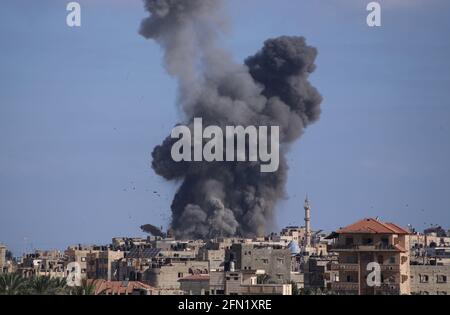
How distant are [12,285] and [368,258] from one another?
25.8 meters

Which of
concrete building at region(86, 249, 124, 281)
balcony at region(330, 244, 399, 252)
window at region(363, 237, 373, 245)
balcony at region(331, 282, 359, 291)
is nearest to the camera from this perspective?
balcony at region(331, 282, 359, 291)

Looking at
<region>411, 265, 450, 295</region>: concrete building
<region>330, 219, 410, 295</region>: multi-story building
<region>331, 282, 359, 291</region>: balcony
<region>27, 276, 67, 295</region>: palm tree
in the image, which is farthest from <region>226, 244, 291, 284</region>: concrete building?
<region>27, 276, 67, 295</region>: palm tree

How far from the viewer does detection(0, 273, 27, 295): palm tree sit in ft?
255

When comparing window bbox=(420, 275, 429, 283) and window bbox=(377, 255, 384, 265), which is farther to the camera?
window bbox=(420, 275, 429, 283)

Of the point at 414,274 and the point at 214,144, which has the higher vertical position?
the point at 214,144

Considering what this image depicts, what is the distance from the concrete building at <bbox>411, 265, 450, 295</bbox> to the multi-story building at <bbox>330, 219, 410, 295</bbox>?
8.90 m

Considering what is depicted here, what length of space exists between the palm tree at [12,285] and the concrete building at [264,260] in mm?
35524

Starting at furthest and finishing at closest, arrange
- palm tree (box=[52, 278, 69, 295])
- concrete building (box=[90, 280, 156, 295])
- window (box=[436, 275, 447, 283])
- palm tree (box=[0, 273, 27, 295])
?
window (box=[436, 275, 447, 283]) < concrete building (box=[90, 280, 156, 295]) < palm tree (box=[52, 278, 69, 295]) < palm tree (box=[0, 273, 27, 295])

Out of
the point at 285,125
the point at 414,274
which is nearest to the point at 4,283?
the point at 414,274

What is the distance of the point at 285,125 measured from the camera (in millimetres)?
185125

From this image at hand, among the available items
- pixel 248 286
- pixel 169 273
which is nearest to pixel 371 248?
pixel 248 286

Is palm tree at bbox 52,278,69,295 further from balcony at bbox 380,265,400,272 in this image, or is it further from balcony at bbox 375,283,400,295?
balcony at bbox 380,265,400,272

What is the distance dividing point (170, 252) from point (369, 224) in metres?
54.9
